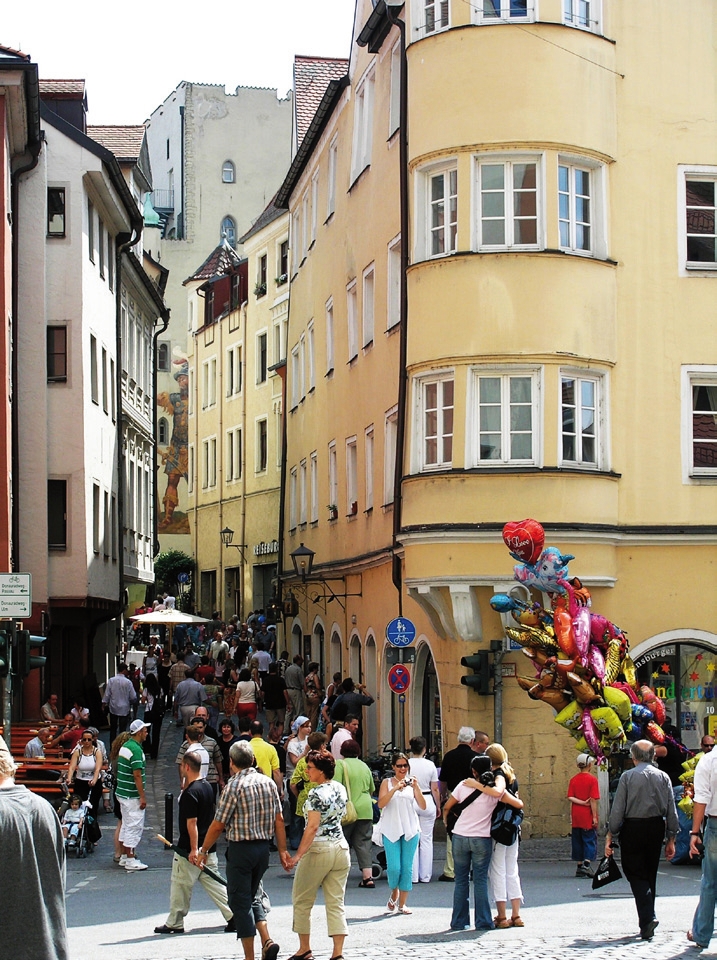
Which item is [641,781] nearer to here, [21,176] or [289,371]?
[21,176]

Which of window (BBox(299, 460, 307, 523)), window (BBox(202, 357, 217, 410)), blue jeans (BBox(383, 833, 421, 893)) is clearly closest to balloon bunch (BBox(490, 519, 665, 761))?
blue jeans (BBox(383, 833, 421, 893))

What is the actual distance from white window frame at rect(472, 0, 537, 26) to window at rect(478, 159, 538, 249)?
208 centimetres

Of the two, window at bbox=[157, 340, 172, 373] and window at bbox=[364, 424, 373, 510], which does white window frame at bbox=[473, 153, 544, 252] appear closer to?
window at bbox=[364, 424, 373, 510]

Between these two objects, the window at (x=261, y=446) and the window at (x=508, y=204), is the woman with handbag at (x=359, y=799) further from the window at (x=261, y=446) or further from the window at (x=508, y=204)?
the window at (x=261, y=446)

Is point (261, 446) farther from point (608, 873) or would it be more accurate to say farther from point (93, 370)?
point (608, 873)

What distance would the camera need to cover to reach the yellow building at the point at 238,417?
5650 cm

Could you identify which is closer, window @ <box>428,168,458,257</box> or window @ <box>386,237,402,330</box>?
window @ <box>428,168,458,257</box>

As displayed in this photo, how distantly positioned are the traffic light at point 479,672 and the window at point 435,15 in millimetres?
9320

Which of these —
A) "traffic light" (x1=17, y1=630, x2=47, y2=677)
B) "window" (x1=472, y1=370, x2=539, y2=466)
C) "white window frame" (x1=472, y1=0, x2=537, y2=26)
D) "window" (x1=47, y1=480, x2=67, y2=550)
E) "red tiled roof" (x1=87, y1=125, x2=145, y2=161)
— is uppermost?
"red tiled roof" (x1=87, y1=125, x2=145, y2=161)

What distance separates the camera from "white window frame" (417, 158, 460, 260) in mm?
23328

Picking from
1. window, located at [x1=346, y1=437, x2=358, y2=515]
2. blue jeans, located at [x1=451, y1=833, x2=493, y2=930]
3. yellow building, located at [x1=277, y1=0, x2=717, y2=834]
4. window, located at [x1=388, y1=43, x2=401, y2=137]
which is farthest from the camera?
window, located at [x1=346, y1=437, x2=358, y2=515]

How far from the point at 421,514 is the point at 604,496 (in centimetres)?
262

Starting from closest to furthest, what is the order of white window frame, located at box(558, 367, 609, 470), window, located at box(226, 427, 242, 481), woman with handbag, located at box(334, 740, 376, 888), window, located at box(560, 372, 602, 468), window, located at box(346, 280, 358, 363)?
woman with handbag, located at box(334, 740, 376, 888), white window frame, located at box(558, 367, 609, 470), window, located at box(560, 372, 602, 468), window, located at box(346, 280, 358, 363), window, located at box(226, 427, 242, 481)

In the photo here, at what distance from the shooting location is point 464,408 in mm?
22500
